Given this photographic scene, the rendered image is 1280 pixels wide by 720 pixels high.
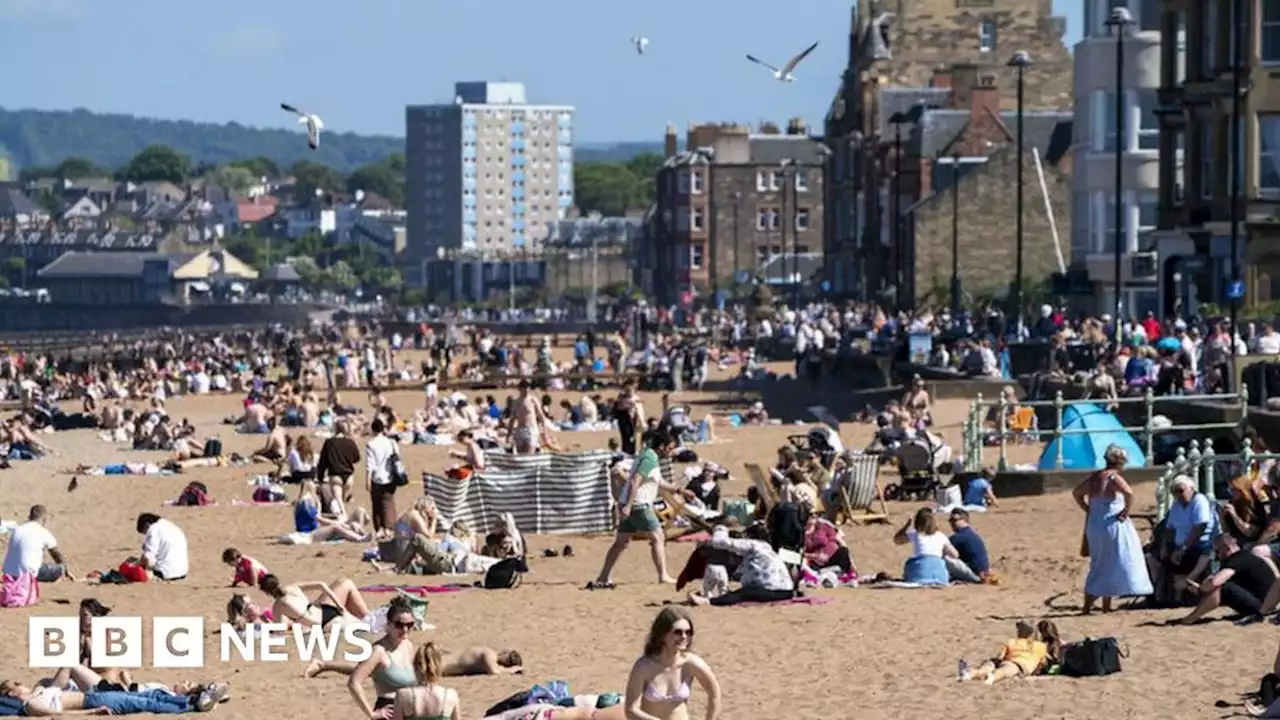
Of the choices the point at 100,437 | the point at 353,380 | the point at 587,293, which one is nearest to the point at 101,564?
the point at 100,437

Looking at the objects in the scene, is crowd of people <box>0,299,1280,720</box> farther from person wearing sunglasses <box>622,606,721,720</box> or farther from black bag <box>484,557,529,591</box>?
black bag <box>484,557,529,591</box>

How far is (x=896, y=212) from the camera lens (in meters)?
79.2

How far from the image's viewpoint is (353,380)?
6969 centimetres

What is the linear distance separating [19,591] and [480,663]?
567cm

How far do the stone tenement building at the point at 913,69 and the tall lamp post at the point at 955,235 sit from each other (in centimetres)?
725

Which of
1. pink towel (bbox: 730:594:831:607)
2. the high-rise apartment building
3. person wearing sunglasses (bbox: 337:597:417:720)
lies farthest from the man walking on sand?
the high-rise apartment building

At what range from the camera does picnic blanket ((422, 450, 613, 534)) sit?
90.6ft

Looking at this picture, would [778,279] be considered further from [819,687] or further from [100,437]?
[819,687]

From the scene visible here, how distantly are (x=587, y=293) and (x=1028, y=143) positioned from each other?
379 feet

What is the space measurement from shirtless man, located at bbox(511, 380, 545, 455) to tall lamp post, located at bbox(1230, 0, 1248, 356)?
28.4 feet

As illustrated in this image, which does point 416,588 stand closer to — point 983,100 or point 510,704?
point 510,704

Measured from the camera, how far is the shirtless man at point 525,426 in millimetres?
34188

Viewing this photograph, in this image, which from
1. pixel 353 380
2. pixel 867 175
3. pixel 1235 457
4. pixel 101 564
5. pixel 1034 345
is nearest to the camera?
pixel 1235 457

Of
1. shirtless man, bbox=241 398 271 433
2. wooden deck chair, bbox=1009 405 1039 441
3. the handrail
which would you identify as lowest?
shirtless man, bbox=241 398 271 433
